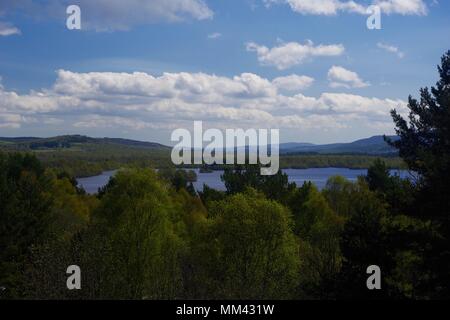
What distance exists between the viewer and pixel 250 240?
1093 inches

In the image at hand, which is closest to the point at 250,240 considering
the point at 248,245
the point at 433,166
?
the point at 248,245

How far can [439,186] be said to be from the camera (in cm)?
1505

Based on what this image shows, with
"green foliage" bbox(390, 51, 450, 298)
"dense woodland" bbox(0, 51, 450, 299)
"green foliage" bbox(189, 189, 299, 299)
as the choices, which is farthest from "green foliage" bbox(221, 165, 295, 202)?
"green foliage" bbox(390, 51, 450, 298)

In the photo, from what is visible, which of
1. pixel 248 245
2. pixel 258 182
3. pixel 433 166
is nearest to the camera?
pixel 433 166

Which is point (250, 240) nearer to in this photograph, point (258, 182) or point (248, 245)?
point (248, 245)

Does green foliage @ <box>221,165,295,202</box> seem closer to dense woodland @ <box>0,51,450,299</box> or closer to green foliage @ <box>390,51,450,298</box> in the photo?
dense woodland @ <box>0,51,450,299</box>

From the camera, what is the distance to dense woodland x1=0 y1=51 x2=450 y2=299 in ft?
52.5

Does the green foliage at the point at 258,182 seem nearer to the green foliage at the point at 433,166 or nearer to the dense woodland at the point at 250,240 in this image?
the dense woodland at the point at 250,240

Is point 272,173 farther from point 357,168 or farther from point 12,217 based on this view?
point 357,168

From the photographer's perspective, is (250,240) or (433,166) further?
(250,240)

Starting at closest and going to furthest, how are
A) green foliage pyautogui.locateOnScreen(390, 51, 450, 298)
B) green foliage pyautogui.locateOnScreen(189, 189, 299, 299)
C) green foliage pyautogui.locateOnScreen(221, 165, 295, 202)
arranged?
green foliage pyautogui.locateOnScreen(390, 51, 450, 298) → green foliage pyautogui.locateOnScreen(189, 189, 299, 299) → green foliage pyautogui.locateOnScreen(221, 165, 295, 202)

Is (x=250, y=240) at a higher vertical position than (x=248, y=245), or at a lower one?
higher
